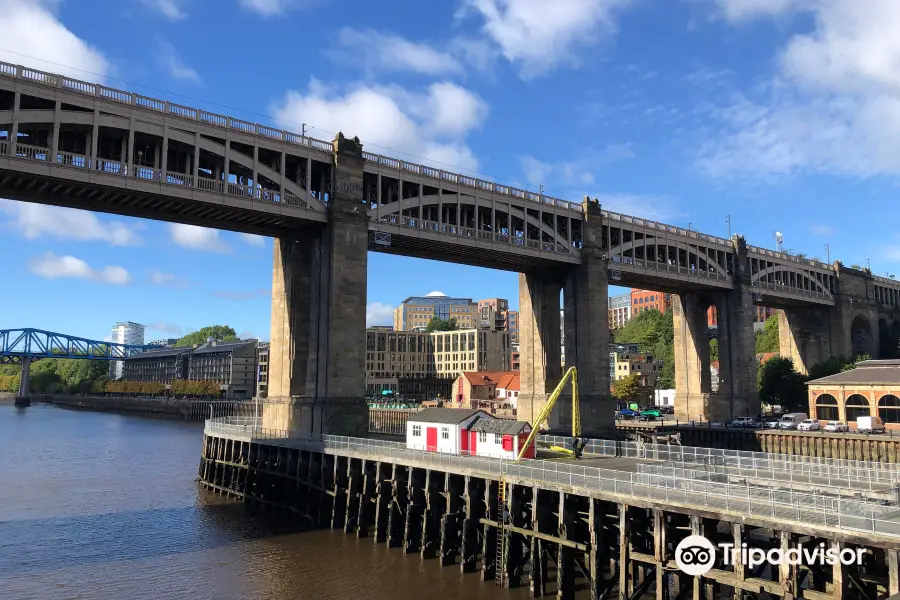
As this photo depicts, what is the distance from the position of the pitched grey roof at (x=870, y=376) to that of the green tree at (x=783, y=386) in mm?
15508

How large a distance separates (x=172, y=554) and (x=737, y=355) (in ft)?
248

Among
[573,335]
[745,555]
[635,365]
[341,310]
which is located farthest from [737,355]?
[745,555]

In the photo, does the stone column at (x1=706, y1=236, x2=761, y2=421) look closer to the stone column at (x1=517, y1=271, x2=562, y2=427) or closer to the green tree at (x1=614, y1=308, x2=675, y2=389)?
the stone column at (x1=517, y1=271, x2=562, y2=427)

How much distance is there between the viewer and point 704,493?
84.0 ft

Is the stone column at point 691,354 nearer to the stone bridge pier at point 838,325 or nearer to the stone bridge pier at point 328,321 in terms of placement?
the stone bridge pier at point 838,325

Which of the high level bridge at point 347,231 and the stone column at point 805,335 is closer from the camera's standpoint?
the high level bridge at point 347,231

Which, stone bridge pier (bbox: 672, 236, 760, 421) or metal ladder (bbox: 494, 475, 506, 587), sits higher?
stone bridge pier (bbox: 672, 236, 760, 421)

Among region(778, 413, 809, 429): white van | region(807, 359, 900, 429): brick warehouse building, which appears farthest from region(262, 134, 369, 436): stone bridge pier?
region(807, 359, 900, 429): brick warehouse building

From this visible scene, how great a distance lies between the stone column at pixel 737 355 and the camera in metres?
89.9

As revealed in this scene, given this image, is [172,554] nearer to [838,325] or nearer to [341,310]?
[341,310]

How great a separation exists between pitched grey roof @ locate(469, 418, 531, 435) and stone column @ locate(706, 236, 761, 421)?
185ft

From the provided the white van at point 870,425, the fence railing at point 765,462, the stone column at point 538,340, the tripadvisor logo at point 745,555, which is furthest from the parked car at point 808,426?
the tripadvisor logo at point 745,555

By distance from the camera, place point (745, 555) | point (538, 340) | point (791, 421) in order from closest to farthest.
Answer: point (745, 555) < point (791, 421) < point (538, 340)

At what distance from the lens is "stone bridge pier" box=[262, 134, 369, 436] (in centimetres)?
5447
